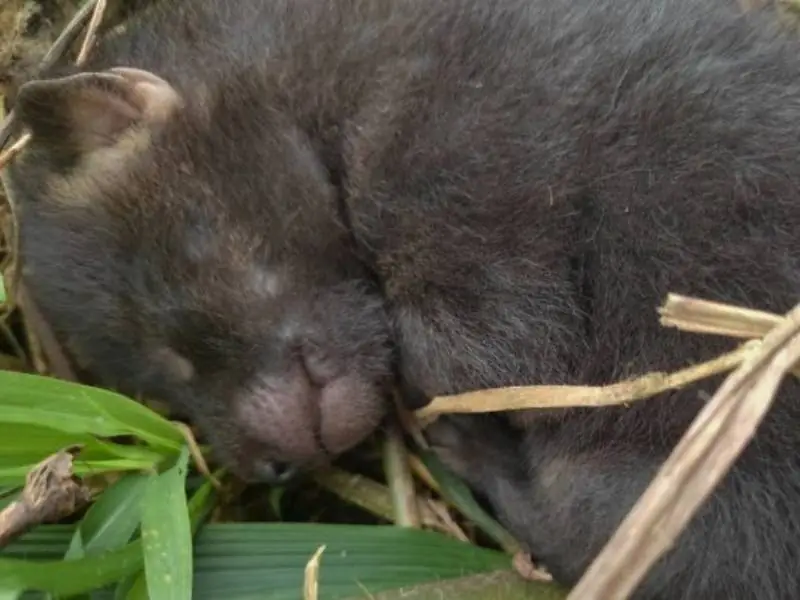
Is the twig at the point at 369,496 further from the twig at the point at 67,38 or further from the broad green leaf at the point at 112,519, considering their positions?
the twig at the point at 67,38

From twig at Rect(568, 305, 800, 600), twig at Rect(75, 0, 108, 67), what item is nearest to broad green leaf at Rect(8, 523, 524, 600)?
twig at Rect(568, 305, 800, 600)

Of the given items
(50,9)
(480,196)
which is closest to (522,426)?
(480,196)

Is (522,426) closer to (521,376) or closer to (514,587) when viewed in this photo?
(521,376)

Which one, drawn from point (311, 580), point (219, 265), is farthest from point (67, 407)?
point (311, 580)

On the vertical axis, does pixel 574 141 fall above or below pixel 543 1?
below

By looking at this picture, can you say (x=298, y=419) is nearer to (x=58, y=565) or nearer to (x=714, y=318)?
(x=58, y=565)

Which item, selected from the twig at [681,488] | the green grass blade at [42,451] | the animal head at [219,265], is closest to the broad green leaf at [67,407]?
the green grass blade at [42,451]
